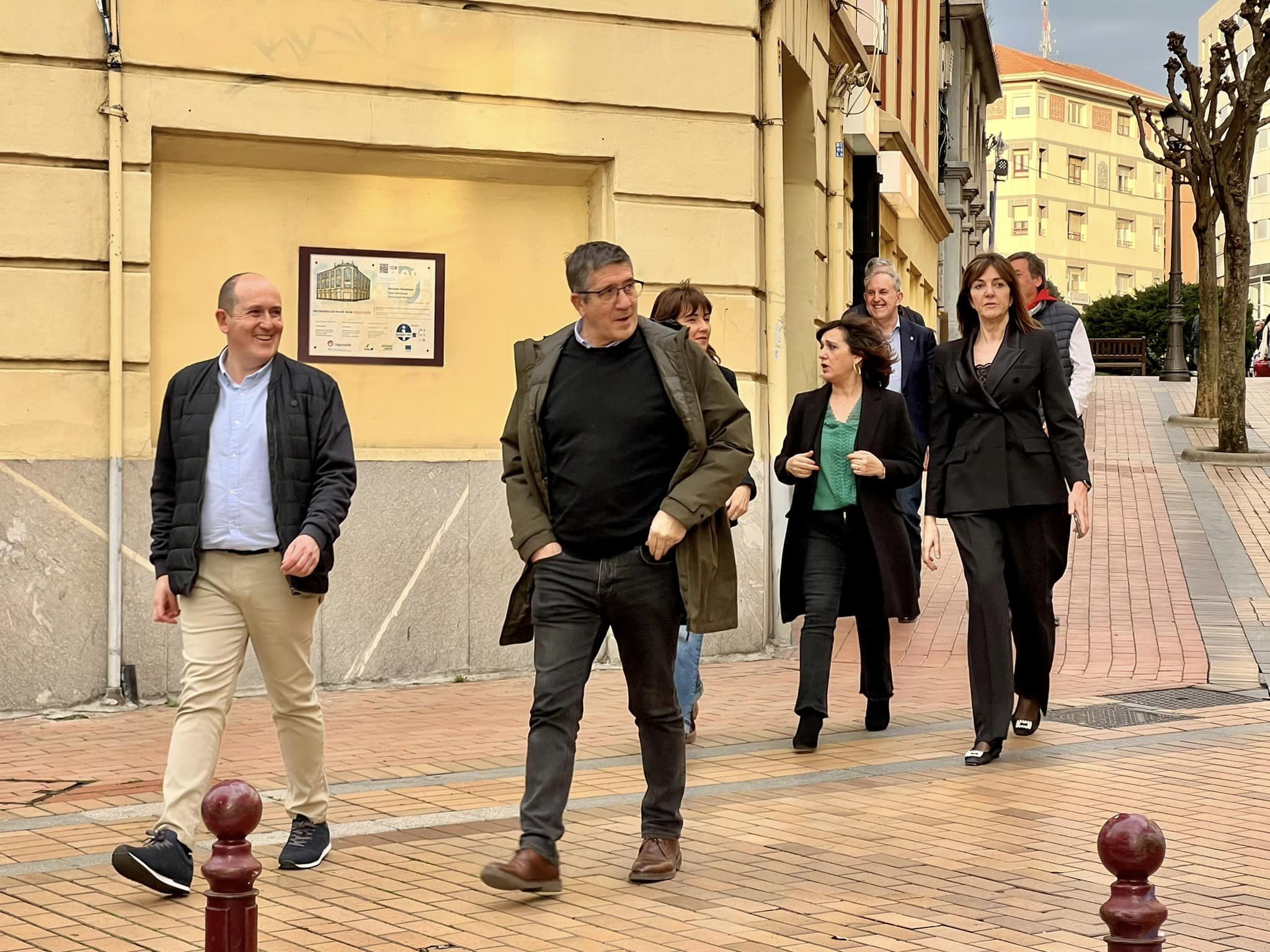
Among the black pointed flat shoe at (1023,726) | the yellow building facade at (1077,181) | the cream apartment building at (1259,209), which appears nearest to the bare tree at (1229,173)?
the black pointed flat shoe at (1023,726)

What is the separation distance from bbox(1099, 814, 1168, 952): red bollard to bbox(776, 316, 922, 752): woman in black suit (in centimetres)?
442

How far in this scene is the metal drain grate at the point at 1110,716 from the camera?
27.9 ft

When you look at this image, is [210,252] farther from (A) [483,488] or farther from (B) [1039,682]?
(B) [1039,682]

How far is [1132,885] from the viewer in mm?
3275

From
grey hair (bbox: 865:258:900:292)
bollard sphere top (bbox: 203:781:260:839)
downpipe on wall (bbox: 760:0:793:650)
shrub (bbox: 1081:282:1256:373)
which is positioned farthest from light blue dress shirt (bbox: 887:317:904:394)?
shrub (bbox: 1081:282:1256:373)

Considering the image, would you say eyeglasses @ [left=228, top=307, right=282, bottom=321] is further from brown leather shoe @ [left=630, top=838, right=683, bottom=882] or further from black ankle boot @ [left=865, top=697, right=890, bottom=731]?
black ankle boot @ [left=865, top=697, right=890, bottom=731]

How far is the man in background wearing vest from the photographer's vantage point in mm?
9062

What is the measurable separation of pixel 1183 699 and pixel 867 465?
2.63 metres

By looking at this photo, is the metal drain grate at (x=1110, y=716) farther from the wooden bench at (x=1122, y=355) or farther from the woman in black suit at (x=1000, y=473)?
the wooden bench at (x=1122, y=355)

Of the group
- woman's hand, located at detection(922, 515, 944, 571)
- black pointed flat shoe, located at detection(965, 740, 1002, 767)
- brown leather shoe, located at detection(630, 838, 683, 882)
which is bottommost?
brown leather shoe, located at detection(630, 838, 683, 882)

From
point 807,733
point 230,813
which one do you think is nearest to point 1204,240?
point 807,733

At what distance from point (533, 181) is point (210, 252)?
2019 mm

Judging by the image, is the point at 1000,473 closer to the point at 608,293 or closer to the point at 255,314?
the point at 608,293

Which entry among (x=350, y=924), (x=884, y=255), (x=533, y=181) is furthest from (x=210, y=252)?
(x=884, y=255)
